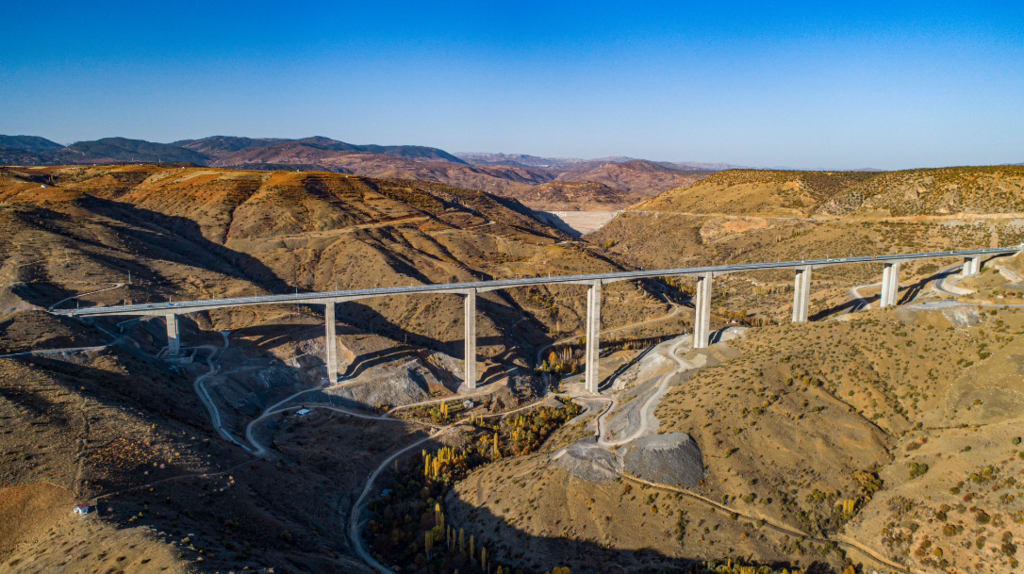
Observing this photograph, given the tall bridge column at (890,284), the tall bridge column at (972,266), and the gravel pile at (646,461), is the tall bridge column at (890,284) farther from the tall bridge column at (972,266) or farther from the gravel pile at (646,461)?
the gravel pile at (646,461)

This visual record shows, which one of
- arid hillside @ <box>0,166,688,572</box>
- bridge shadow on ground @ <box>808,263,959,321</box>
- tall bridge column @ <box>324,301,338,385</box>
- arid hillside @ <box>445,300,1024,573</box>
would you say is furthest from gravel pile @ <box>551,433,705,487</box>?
bridge shadow on ground @ <box>808,263,959,321</box>

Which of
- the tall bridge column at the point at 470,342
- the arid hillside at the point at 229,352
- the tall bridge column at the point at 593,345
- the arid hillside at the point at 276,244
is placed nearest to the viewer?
the arid hillside at the point at 229,352

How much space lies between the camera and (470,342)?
6606 cm

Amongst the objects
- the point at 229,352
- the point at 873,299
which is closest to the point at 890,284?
the point at 873,299

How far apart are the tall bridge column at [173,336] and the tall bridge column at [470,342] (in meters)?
30.7

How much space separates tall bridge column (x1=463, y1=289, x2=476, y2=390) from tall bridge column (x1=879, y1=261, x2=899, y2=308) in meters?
A: 59.2

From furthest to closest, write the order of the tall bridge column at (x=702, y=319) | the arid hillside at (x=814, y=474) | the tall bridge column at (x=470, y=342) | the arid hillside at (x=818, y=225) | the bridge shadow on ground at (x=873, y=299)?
the arid hillside at (x=818, y=225)
the bridge shadow on ground at (x=873, y=299)
the tall bridge column at (x=702, y=319)
the tall bridge column at (x=470, y=342)
the arid hillside at (x=814, y=474)

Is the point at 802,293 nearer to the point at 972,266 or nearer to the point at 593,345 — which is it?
the point at 972,266

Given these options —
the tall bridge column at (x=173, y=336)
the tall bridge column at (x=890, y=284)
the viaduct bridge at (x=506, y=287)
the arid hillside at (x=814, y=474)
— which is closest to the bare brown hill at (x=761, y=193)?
the tall bridge column at (x=890, y=284)

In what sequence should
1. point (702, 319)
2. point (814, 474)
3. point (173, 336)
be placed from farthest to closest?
point (702, 319) < point (173, 336) < point (814, 474)

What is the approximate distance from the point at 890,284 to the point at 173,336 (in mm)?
91839

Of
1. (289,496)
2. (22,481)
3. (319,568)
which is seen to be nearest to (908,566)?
(319,568)

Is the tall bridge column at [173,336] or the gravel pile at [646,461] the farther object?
the tall bridge column at [173,336]

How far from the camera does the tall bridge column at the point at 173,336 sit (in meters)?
59.6
